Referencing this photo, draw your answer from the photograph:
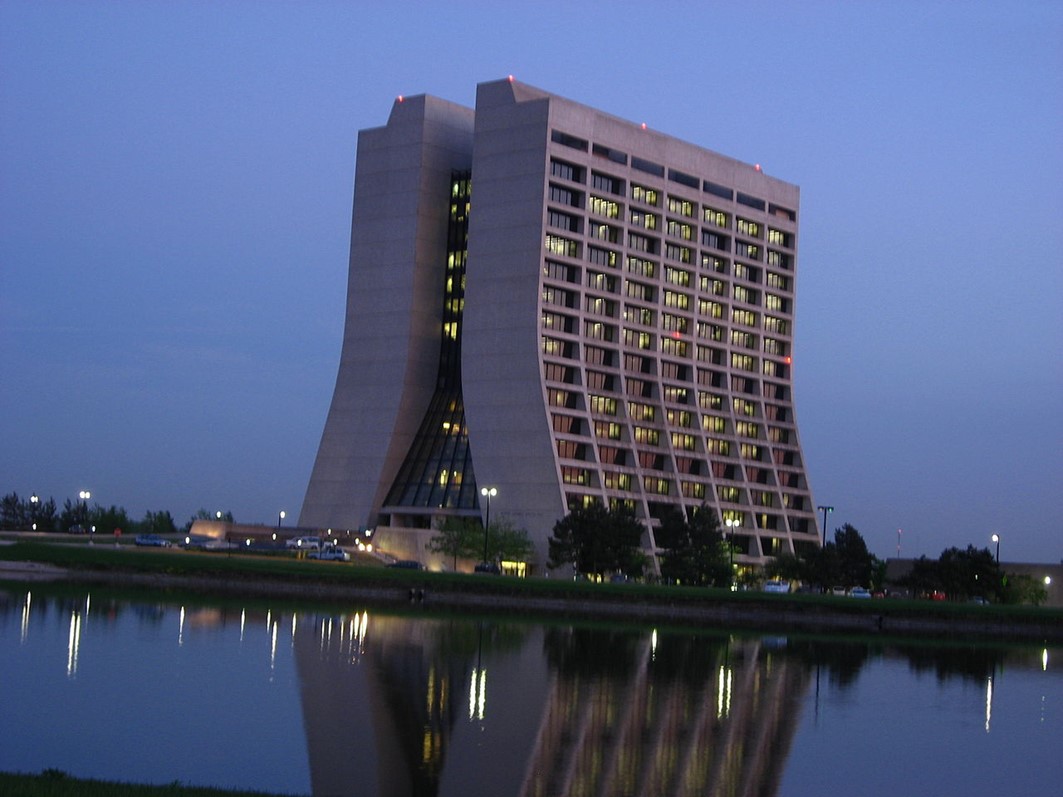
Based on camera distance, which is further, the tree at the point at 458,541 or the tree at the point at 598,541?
the tree at the point at 458,541

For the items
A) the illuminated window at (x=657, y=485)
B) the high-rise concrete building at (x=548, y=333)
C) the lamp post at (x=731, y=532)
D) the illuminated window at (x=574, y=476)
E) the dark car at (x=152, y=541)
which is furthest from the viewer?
the illuminated window at (x=657, y=485)

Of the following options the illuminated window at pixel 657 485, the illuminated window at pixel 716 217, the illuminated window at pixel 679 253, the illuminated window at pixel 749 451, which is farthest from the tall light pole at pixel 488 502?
the illuminated window at pixel 716 217

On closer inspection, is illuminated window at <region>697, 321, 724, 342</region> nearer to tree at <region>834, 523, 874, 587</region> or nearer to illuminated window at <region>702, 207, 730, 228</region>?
illuminated window at <region>702, 207, 730, 228</region>

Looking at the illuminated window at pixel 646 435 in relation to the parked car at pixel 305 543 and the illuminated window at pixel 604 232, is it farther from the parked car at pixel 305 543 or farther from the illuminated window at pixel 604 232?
the parked car at pixel 305 543

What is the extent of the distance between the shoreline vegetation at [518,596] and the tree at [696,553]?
1701 centimetres

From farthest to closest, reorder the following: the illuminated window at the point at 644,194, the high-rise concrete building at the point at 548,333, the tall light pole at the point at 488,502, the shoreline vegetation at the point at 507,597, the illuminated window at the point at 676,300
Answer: the illuminated window at the point at 676,300 < the illuminated window at the point at 644,194 < the high-rise concrete building at the point at 548,333 < the tall light pole at the point at 488,502 < the shoreline vegetation at the point at 507,597

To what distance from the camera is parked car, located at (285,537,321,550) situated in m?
116

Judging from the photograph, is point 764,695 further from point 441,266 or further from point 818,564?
point 441,266

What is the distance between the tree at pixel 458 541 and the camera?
117m

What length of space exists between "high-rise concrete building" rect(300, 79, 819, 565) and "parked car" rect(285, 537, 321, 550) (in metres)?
6.91

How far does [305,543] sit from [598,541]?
23038 millimetres

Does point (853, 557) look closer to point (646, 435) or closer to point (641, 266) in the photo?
point (646, 435)

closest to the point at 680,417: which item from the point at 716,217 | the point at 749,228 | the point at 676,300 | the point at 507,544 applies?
the point at 676,300

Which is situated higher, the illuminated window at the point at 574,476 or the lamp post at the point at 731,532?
the illuminated window at the point at 574,476
